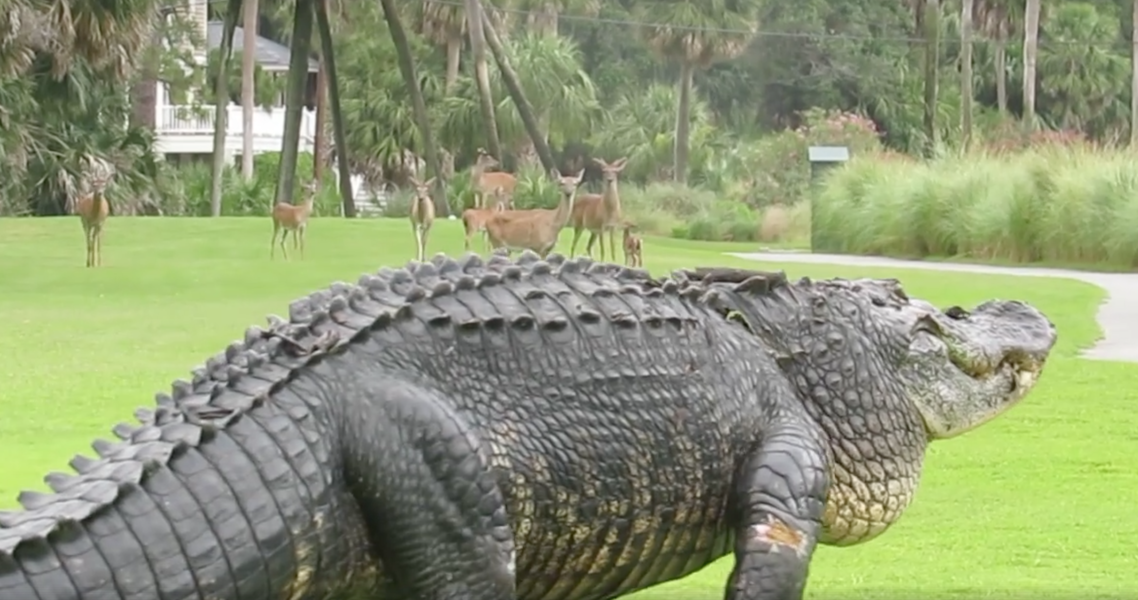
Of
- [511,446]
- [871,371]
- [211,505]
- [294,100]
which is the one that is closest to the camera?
[211,505]

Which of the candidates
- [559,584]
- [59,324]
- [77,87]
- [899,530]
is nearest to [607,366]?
[559,584]

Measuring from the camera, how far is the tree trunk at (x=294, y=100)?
30.7m

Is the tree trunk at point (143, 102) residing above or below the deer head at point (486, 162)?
above

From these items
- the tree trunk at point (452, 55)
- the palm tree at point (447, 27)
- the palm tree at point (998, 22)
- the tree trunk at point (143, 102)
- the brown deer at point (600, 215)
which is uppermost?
the palm tree at point (998, 22)

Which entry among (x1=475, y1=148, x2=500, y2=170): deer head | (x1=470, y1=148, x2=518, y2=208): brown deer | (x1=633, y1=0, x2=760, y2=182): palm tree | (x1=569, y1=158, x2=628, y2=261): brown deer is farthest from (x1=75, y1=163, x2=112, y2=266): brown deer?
(x1=633, y1=0, x2=760, y2=182): palm tree

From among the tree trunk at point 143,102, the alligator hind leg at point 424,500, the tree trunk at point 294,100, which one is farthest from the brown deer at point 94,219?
the alligator hind leg at point 424,500

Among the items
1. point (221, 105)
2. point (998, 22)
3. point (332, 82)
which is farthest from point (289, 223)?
point (998, 22)

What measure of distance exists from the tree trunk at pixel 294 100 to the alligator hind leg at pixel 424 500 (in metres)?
27.3

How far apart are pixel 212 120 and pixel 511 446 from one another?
50.5 metres

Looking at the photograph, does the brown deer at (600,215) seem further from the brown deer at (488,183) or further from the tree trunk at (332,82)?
the tree trunk at (332,82)

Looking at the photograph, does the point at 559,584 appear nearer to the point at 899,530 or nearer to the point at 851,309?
the point at 851,309

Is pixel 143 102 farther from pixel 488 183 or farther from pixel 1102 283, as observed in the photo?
pixel 1102 283

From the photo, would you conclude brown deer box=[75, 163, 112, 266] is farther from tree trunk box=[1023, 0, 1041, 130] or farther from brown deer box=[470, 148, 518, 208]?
tree trunk box=[1023, 0, 1041, 130]

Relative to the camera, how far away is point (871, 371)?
14.1 feet
